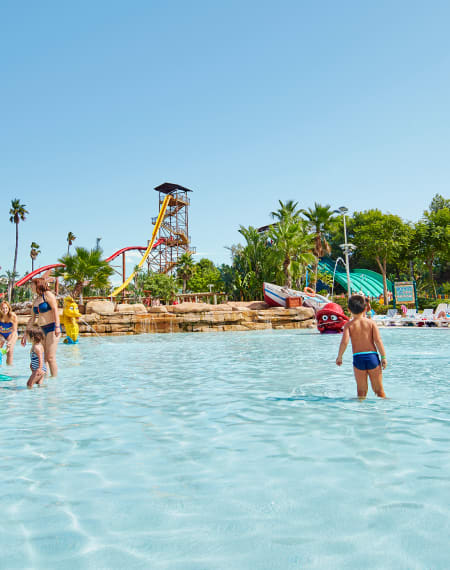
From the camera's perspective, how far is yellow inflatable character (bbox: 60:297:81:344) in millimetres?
14578

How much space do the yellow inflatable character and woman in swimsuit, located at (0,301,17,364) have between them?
4.64 meters

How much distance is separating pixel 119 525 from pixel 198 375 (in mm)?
5810

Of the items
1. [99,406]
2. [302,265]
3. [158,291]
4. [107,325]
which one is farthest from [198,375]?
[158,291]

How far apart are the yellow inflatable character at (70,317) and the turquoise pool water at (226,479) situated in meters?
8.28

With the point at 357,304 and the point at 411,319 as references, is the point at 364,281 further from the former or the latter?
the point at 357,304

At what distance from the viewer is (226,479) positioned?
3225 millimetres

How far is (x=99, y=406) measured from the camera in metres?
5.74

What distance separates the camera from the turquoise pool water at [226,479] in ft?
7.59

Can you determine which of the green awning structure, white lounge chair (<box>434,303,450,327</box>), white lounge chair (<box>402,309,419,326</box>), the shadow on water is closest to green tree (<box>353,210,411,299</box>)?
the green awning structure

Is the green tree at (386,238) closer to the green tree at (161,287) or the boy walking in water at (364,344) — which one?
the green tree at (161,287)

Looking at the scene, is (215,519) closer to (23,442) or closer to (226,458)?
(226,458)

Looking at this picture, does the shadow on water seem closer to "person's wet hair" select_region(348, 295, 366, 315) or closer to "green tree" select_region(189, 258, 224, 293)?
"person's wet hair" select_region(348, 295, 366, 315)

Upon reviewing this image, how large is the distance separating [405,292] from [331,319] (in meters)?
11.6

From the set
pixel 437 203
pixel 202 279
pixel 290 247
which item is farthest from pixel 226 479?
pixel 437 203
